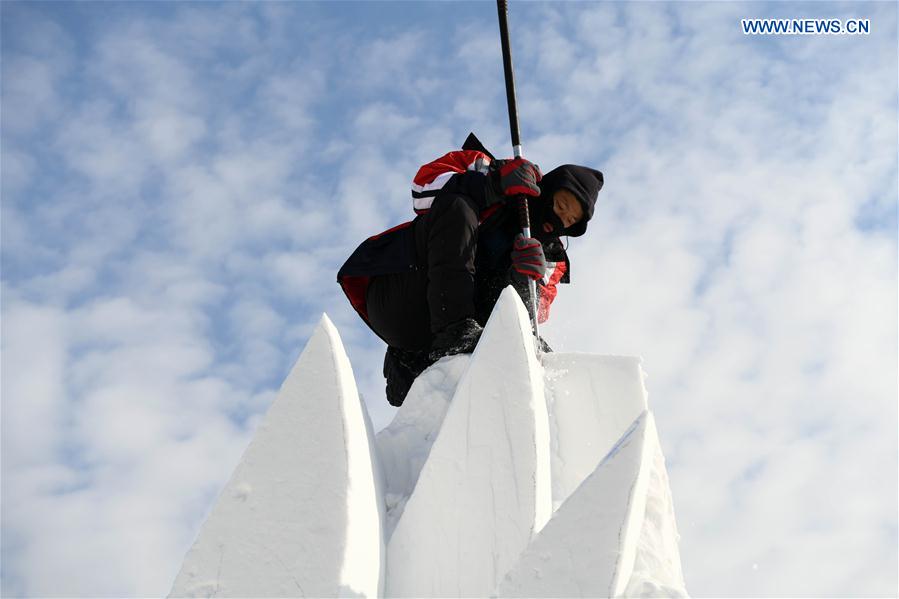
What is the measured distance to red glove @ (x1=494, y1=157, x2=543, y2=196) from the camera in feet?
15.2

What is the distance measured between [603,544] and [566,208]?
2.33 meters

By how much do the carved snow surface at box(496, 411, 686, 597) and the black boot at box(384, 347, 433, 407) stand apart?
1.92m

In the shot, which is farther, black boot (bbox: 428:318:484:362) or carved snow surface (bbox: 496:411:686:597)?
black boot (bbox: 428:318:484:362)

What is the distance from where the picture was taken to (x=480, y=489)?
3594 millimetres

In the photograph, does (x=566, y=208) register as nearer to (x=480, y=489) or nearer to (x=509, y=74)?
(x=509, y=74)

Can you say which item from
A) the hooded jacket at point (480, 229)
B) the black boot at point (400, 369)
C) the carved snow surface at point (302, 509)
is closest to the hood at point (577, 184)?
the hooded jacket at point (480, 229)

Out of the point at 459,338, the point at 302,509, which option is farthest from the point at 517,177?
the point at 302,509

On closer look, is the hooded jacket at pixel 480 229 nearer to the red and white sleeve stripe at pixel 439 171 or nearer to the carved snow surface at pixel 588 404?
the red and white sleeve stripe at pixel 439 171

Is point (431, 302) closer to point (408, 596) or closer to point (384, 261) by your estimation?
point (384, 261)

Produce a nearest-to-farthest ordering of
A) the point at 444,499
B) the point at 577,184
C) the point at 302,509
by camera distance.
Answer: the point at 302,509 → the point at 444,499 → the point at 577,184

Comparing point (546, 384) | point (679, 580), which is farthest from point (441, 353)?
point (679, 580)

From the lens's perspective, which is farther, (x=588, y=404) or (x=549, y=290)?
(x=549, y=290)

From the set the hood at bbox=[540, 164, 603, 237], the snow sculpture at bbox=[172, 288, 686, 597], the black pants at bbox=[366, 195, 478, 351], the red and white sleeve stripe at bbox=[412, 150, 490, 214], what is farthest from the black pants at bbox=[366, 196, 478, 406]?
the hood at bbox=[540, 164, 603, 237]

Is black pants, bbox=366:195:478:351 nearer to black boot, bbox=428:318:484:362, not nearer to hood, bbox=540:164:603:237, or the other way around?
black boot, bbox=428:318:484:362
